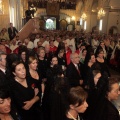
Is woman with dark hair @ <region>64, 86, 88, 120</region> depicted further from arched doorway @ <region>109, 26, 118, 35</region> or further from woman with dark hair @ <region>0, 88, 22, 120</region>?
arched doorway @ <region>109, 26, 118, 35</region>

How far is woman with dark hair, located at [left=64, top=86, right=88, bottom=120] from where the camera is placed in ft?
7.45

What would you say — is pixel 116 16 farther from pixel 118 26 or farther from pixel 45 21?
pixel 45 21

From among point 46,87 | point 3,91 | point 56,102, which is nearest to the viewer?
point 3,91

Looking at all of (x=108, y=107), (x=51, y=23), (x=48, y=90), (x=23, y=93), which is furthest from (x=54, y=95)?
(x=51, y=23)

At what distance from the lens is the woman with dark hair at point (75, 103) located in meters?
2.27

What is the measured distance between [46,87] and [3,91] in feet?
6.30

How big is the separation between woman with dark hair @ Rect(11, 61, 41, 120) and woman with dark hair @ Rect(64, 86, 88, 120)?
1051mm

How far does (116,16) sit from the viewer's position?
2120 cm

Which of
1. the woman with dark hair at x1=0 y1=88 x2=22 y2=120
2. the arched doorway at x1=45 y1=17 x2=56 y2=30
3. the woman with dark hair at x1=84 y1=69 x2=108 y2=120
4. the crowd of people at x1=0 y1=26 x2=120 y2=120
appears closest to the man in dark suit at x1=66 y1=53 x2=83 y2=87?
the crowd of people at x1=0 y1=26 x2=120 y2=120

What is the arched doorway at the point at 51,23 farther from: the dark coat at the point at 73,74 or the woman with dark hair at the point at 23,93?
the woman with dark hair at the point at 23,93

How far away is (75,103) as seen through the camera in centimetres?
227

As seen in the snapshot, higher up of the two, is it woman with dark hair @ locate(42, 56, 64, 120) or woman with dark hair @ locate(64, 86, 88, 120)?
woman with dark hair @ locate(64, 86, 88, 120)

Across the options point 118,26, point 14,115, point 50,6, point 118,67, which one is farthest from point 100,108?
point 50,6

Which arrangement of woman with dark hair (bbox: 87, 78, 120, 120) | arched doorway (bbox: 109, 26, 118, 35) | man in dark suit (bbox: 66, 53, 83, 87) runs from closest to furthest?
woman with dark hair (bbox: 87, 78, 120, 120)
man in dark suit (bbox: 66, 53, 83, 87)
arched doorway (bbox: 109, 26, 118, 35)
